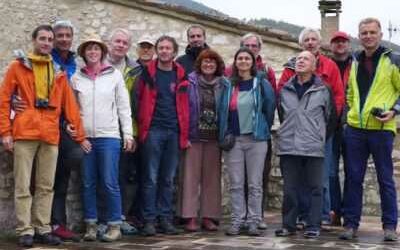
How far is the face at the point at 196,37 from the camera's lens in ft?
23.9

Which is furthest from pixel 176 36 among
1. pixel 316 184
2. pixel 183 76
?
pixel 316 184

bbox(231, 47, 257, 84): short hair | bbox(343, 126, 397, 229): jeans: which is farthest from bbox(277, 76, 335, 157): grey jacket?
bbox(231, 47, 257, 84): short hair

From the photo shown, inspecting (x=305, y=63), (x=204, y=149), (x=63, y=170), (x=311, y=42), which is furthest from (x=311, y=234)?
(x=63, y=170)

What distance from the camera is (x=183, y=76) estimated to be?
6.79 m

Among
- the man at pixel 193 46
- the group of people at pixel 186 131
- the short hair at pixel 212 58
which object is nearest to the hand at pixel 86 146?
the group of people at pixel 186 131

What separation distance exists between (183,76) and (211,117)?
495 millimetres

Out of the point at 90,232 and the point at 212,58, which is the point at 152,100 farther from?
the point at 90,232

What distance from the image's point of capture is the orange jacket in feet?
18.9

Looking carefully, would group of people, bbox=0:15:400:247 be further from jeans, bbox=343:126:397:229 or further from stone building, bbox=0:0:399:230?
stone building, bbox=0:0:399:230

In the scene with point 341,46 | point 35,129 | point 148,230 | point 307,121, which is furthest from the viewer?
point 341,46

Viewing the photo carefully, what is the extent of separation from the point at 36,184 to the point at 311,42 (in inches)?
119

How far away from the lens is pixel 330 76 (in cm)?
670

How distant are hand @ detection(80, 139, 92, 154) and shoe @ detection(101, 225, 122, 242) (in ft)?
2.43

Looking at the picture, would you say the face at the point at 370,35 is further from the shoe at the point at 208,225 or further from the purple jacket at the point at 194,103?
the shoe at the point at 208,225
